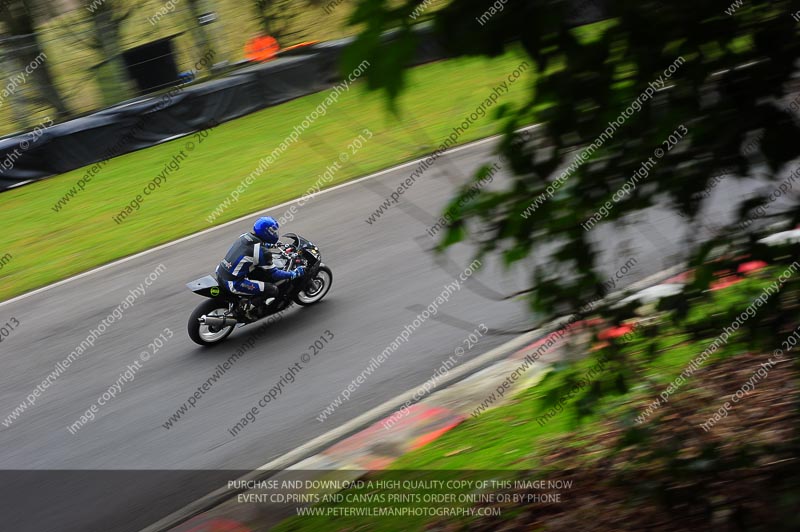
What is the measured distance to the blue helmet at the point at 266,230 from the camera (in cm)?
1077

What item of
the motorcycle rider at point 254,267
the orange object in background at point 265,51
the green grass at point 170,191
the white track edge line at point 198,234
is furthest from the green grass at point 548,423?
the white track edge line at point 198,234

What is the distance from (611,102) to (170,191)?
56.2ft

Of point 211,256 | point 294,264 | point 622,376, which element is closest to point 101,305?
point 211,256

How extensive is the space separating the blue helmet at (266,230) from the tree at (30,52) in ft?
53.7

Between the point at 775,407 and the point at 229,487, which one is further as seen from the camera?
the point at 229,487

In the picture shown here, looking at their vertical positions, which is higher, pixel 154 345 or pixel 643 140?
pixel 643 140

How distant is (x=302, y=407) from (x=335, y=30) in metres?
6.06

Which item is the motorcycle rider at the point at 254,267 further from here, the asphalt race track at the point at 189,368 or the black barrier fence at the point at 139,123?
the black barrier fence at the point at 139,123

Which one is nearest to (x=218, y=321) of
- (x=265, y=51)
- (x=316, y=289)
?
(x=316, y=289)

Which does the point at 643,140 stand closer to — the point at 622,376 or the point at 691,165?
the point at 691,165

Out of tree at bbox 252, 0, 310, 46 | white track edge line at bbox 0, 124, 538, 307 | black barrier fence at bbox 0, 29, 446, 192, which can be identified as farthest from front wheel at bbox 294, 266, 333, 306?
black barrier fence at bbox 0, 29, 446, 192

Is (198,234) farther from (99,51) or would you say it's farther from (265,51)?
(99,51)

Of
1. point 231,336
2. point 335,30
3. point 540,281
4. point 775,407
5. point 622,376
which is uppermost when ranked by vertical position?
point 335,30

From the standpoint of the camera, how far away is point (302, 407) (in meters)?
8.69
